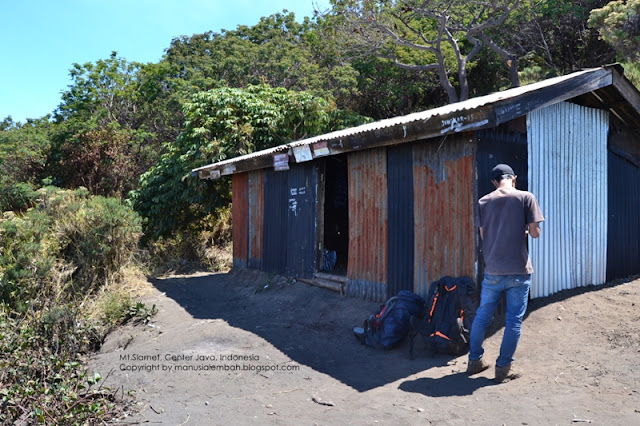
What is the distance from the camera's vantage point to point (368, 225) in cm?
786

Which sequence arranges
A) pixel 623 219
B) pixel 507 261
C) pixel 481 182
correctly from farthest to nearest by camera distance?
pixel 623 219, pixel 481 182, pixel 507 261

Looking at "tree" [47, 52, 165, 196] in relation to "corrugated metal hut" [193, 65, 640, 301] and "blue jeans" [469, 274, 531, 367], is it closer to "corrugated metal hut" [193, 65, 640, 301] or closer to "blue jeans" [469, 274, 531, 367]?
"corrugated metal hut" [193, 65, 640, 301]

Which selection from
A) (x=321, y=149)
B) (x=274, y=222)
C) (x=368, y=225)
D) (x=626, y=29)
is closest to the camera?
(x=368, y=225)

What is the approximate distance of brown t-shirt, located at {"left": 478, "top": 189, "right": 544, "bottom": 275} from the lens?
16.0ft

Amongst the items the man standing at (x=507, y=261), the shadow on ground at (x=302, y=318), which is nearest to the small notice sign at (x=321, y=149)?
the shadow on ground at (x=302, y=318)

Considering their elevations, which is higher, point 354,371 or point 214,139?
point 214,139

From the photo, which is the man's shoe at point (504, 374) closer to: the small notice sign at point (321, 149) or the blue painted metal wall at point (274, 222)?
the small notice sign at point (321, 149)

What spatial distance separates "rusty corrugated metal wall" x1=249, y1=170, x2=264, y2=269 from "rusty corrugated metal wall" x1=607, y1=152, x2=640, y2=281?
6036 millimetres

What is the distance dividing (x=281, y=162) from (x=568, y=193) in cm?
459

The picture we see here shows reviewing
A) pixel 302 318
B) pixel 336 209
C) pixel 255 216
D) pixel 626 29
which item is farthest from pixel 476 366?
pixel 626 29

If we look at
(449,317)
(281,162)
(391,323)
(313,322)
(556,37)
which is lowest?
(313,322)

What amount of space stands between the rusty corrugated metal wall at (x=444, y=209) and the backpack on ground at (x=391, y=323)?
49cm

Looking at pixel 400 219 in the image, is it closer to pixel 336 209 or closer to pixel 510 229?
pixel 510 229

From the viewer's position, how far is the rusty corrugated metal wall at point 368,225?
7562 mm
